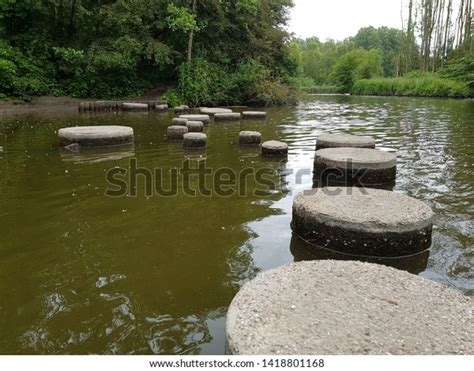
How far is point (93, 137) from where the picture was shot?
8547 mm

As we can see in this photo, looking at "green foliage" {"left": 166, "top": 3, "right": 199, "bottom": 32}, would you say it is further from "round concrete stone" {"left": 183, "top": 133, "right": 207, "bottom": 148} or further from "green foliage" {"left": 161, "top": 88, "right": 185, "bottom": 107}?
"round concrete stone" {"left": 183, "top": 133, "right": 207, "bottom": 148}

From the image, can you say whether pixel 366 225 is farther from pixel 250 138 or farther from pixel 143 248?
pixel 250 138

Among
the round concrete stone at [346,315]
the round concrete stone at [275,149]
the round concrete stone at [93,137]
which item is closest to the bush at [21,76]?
the round concrete stone at [93,137]

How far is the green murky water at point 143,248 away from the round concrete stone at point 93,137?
642 mm

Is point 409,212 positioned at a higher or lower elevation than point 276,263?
higher

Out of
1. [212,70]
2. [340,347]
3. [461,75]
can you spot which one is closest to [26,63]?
[212,70]

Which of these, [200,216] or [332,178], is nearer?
[200,216]

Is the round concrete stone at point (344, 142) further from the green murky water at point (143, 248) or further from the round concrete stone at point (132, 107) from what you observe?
the round concrete stone at point (132, 107)

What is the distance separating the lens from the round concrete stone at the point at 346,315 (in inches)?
81.7

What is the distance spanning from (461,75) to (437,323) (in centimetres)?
3354

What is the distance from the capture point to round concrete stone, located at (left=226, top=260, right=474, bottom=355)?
208cm

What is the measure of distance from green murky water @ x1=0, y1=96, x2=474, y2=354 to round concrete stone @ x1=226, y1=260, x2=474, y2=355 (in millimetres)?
421

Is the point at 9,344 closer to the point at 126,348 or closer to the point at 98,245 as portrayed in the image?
the point at 126,348

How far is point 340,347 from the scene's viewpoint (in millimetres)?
2057
